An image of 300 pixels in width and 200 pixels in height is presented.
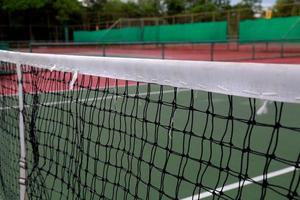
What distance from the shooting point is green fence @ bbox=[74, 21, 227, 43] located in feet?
69.2

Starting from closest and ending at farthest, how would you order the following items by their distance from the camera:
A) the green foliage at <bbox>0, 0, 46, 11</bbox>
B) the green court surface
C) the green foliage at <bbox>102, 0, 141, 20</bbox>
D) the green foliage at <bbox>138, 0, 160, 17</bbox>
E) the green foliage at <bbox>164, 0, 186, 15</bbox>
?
the green court surface, the green foliage at <bbox>0, 0, 46, 11</bbox>, the green foliage at <bbox>102, 0, 141, 20</bbox>, the green foliage at <bbox>138, 0, 160, 17</bbox>, the green foliage at <bbox>164, 0, 186, 15</bbox>

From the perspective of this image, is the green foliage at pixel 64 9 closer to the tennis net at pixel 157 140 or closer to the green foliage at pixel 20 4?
the green foliage at pixel 20 4

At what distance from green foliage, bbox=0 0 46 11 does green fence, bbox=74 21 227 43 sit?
838 cm

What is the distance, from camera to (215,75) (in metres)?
1.27

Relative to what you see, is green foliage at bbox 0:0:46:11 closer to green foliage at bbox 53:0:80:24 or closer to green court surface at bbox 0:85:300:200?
green foliage at bbox 53:0:80:24

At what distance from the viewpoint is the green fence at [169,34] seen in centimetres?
2109

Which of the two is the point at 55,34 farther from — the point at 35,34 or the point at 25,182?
the point at 25,182

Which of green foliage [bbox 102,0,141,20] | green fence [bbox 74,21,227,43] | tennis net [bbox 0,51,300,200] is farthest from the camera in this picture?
green foliage [bbox 102,0,141,20]

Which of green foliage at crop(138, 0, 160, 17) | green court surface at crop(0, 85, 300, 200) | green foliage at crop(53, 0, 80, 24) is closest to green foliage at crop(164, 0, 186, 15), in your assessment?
green foliage at crop(138, 0, 160, 17)

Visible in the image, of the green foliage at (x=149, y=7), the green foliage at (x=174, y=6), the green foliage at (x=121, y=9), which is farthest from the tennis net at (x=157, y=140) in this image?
the green foliage at (x=174, y=6)

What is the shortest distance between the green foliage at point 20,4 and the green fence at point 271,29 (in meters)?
21.5

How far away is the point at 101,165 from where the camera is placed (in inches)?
156

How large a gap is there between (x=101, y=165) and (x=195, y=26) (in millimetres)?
19199

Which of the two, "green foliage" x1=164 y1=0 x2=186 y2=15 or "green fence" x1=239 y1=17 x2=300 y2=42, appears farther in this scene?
"green foliage" x1=164 y1=0 x2=186 y2=15
